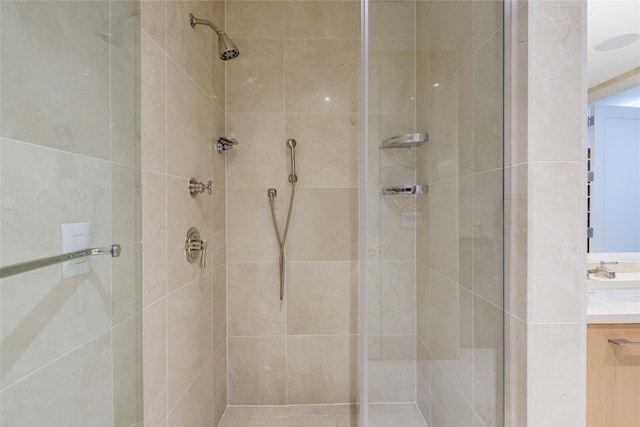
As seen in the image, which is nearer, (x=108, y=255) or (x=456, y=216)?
(x=108, y=255)

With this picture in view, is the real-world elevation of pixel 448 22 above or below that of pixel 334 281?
above

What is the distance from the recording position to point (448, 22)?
36.3 inches

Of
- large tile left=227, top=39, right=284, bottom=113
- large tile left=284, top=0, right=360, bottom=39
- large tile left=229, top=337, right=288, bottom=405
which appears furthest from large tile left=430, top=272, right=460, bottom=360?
large tile left=284, top=0, right=360, bottom=39

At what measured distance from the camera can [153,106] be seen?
0.98m

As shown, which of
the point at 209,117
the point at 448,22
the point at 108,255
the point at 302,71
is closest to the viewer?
the point at 108,255

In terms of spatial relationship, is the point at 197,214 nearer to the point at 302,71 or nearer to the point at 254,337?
the point at 254,337

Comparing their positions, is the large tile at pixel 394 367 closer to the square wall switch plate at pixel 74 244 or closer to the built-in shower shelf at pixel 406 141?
the built-in shower shelf at pixel 406 141

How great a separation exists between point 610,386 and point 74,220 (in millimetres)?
1499

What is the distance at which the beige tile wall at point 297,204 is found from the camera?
1.79 meters

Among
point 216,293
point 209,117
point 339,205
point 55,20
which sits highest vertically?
point 209,117

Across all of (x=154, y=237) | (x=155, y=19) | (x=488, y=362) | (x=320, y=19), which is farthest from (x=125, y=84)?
(x=320, y=19)

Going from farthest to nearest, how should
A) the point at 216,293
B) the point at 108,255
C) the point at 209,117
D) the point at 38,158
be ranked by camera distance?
the point at 216,293
the point at 209,117
the point at 108,255
the point at 38,158

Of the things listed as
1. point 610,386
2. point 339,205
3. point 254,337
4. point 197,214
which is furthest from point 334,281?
point 610,386

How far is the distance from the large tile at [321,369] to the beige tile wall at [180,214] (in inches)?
16.0
